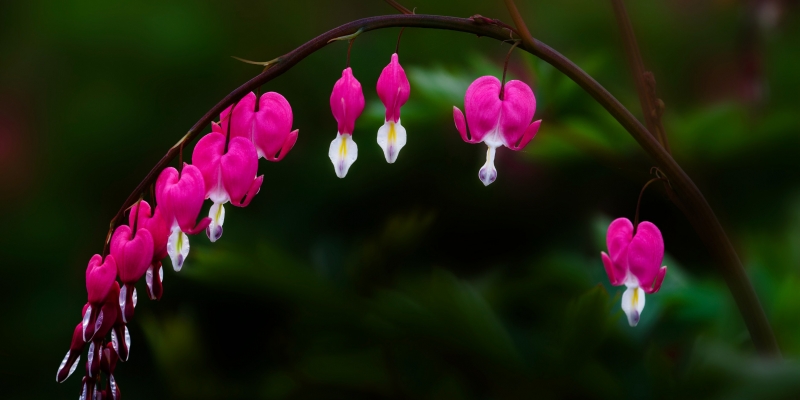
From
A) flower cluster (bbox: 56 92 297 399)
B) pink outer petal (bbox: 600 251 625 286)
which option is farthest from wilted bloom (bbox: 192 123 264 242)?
pink outer petal (bbox: 600 251 625 286)

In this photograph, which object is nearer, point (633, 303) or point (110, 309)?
point (110, 309)

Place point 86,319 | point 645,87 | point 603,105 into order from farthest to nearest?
1. point 645,87
2. point 603,105
3. point 86,319

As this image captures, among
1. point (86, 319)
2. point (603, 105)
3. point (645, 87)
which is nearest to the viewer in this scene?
point (86, 319)

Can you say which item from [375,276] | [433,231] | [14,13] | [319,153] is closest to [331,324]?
[375,276]

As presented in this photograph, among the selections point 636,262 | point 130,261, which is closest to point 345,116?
point 130,261

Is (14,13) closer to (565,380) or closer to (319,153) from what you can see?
(319,153)

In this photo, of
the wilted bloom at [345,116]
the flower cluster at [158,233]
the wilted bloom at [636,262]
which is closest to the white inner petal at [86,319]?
the flower cluster at [158,233]

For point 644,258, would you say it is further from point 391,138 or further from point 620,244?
point 391,138

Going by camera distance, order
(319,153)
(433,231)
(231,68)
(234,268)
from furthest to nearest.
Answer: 1. (231,68)
2. (319,153)
3. (433,231)
4. (234,268)
